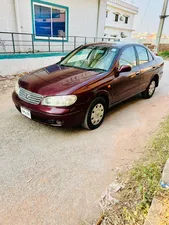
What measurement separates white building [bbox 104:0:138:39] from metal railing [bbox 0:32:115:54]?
12.7 m

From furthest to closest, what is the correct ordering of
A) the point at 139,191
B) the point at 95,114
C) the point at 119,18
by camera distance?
the point at 119,18
the point at 95,114
the point at 139,191

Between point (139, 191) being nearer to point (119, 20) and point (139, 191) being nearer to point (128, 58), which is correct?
point (128, 58)

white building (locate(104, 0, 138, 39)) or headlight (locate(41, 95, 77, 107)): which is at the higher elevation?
white building (locate(104, 0, 138, 39))

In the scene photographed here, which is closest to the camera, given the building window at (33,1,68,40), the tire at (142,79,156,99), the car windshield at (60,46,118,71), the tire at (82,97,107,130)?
the tire at (82,97,107,130)

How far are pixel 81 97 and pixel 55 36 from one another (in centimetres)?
750

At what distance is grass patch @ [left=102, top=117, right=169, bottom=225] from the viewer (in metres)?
1.69

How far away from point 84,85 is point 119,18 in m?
23.6

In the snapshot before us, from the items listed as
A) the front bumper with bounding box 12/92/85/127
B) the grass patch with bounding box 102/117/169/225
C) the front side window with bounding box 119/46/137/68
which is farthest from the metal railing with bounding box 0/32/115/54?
the grass patch with bounding box 102/117/169/225

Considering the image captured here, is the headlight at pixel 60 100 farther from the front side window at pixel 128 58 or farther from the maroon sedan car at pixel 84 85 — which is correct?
the front side window at pixel 128 58

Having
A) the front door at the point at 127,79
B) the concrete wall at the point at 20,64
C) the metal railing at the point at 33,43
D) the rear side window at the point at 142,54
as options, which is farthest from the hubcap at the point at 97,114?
the metal railing at the point at 33,43

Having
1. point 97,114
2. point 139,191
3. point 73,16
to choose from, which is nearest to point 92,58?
point 97,114

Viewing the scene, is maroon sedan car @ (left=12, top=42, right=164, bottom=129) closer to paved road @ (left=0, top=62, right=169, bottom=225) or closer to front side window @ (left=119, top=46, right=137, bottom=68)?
front side window @ (left=119, top=46, right=137, bottom=68)

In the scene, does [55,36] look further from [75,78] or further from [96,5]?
[75,78]

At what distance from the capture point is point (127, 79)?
3.96 metres
